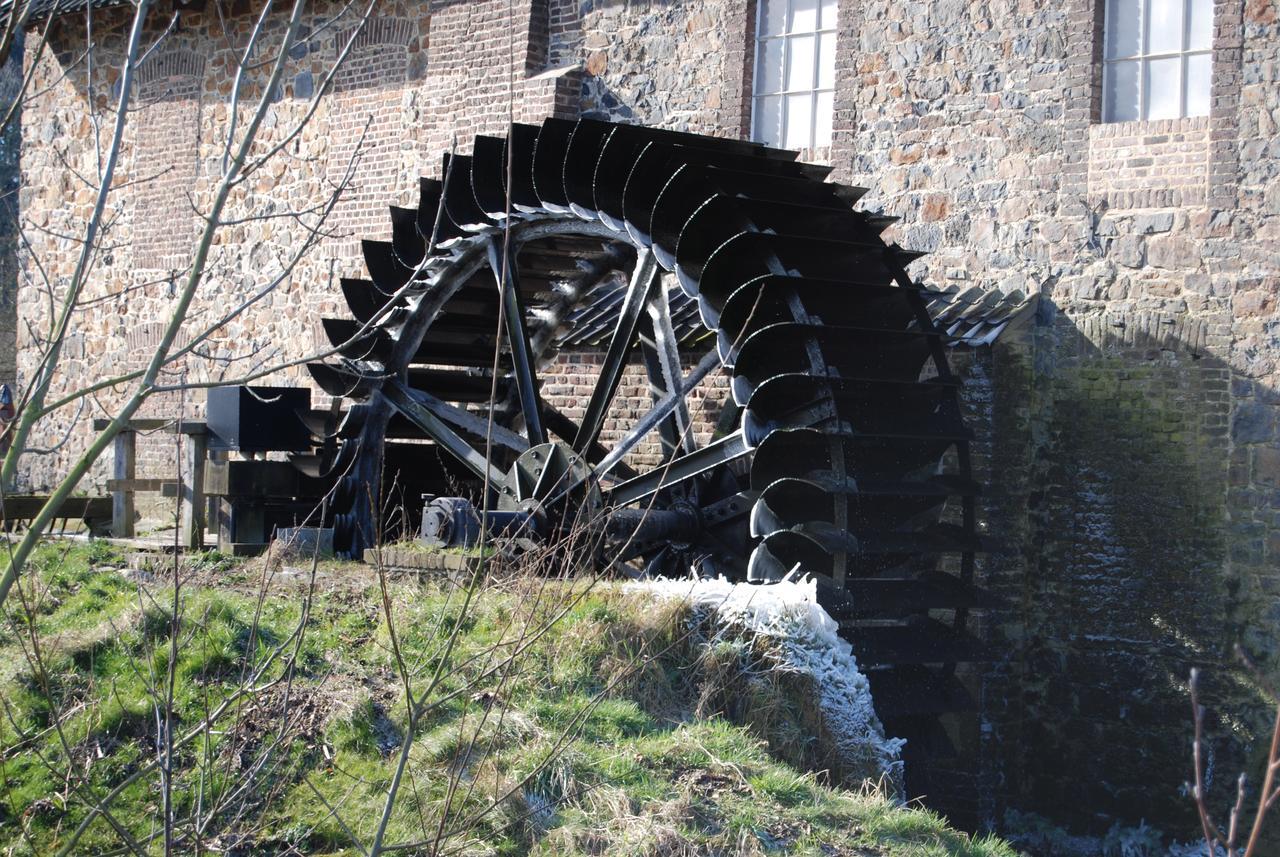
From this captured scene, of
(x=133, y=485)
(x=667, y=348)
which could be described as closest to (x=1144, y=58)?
(x=667, y=348)

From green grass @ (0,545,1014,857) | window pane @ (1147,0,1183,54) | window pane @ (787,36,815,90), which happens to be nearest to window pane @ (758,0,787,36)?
window pane @ (787,36,815,90)

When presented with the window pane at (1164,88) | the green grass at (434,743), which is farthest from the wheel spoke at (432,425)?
the window pane at (1164,88)

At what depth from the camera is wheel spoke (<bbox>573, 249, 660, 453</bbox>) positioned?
818 cm

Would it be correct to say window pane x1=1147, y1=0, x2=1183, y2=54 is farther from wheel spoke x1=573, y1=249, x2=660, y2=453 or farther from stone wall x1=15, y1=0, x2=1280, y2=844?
wheel spoke x1=573, y1=249, x2=660, y2=453

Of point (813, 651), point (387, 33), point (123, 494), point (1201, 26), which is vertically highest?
point (387, 33)

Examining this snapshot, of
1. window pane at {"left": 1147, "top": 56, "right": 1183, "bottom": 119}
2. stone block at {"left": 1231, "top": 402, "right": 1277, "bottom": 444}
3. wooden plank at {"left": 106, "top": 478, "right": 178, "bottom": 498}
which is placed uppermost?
window pane at {"left": 1147, "top": 56, "right": 1183, "bottom": 119}

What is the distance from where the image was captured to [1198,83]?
8.37 metres

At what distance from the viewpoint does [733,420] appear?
383 inches

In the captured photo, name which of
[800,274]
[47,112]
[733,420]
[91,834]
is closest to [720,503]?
[733,420]

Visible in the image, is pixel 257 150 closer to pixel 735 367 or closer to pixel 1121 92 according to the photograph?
pixel 735 367

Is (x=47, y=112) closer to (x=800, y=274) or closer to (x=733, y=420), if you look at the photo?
(x=733, y=420)

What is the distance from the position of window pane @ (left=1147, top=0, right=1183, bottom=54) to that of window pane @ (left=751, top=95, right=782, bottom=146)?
2.64 meters

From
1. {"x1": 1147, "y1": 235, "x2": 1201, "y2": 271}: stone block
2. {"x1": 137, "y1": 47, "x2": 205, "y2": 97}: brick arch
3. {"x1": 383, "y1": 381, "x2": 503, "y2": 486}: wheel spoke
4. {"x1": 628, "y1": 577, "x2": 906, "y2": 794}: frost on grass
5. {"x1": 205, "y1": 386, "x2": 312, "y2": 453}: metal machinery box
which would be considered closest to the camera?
{"x1": 628, "y1": 577, "x2": 906, "y2": 794}: frost on grass

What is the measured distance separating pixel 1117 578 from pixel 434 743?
15.5 feet
